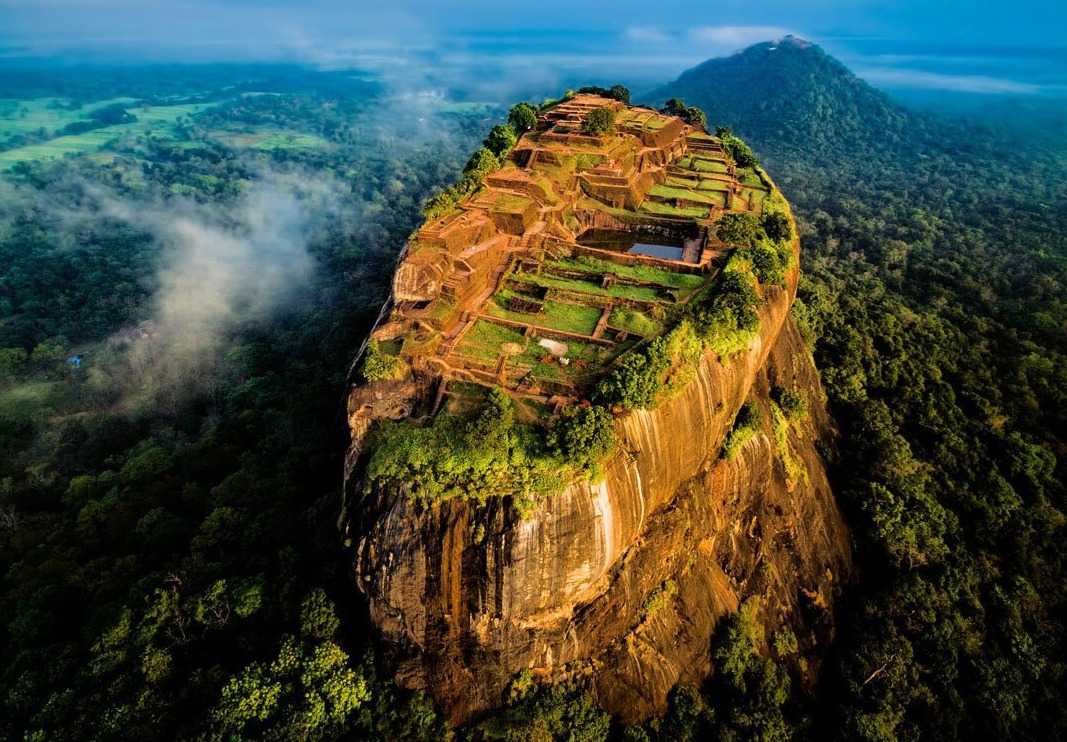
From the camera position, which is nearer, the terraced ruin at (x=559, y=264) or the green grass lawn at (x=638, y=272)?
the terraced ruin at (x=559, y=264)

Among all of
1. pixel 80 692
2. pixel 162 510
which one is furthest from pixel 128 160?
pixel 80 692

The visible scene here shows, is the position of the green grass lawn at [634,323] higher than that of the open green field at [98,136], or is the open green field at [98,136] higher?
the green grass lawn at [634,323]

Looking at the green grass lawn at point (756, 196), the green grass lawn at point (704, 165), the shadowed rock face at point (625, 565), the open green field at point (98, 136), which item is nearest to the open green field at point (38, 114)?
the open green field at point (98, 136)

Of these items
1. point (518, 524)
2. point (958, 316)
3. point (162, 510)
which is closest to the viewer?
point (518, 524)

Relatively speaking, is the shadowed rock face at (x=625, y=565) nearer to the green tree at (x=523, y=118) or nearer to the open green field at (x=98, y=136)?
the green tree at (x=523, y=118)

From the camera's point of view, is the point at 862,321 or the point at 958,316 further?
the point at 958,316

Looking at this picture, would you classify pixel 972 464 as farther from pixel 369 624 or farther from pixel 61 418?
pixel 61 418

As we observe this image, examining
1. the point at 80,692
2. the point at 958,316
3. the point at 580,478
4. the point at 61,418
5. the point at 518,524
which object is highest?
the point at 580,478
